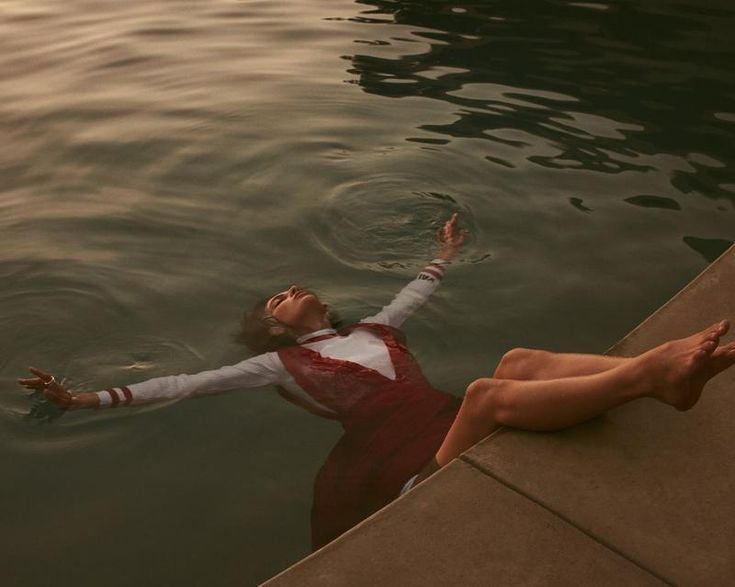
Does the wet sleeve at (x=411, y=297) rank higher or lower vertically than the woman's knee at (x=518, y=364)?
lower

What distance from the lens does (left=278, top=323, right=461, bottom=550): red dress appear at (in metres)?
3.98

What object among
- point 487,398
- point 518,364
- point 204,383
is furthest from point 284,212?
point 487,398

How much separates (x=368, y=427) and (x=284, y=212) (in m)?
2.53

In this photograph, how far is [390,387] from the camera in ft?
14.5

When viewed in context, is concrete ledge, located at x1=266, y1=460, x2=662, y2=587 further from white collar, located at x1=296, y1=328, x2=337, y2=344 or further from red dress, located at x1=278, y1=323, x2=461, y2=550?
white collar, located at x1=296, y1=328, x2=337, y2=344

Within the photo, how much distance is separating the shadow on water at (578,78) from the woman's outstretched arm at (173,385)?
3.00m

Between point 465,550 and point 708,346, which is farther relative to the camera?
point 708,346

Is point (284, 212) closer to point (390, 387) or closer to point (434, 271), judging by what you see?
point (434, 271)

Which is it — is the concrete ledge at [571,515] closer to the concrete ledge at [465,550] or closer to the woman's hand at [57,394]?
the concrete ledge at [465,550]

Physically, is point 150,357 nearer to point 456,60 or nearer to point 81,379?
point 81,379

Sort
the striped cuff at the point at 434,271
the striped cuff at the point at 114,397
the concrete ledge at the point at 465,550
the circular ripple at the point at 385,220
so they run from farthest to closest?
the circular ripple at the point at 385,220
the striped cuff at the point at 434,271
the striped cuff at the point at 114,397
the concrete ledge at the point at 465,550

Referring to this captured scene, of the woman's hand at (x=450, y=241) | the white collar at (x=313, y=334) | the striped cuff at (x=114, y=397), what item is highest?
the woman's hand at (x=450, y=241)

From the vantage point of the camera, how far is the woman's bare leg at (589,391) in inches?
123

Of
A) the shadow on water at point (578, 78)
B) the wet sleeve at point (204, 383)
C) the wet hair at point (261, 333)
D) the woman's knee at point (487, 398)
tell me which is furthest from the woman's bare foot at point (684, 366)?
the shadow on water at point (578, 78)
